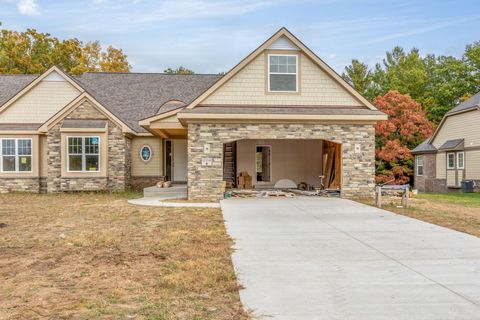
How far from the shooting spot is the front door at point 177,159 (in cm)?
2384

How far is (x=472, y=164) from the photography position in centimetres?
Result: 2630

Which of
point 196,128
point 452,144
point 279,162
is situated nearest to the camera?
point 196,128

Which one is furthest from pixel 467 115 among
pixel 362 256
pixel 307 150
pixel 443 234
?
pixel 362 256

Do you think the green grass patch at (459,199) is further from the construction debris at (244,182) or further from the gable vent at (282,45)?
the gable vent at (282,45)

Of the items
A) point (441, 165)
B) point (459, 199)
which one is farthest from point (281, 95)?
point (441, 165)

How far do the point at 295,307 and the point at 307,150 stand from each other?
17.0m

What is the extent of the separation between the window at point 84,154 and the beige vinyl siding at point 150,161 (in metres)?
2.62

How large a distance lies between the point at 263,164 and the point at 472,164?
13550 millimetres

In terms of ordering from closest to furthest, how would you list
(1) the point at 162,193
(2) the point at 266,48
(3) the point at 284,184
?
1. (2) the point at 266,48
2. (1) the point at 162,193
3. (3) the point at 284,184

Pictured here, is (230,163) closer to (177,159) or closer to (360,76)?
(177,159)

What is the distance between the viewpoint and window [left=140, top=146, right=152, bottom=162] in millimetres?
23375

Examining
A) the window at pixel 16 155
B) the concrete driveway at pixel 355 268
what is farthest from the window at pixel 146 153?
the concrete driveway at pixel 355 268

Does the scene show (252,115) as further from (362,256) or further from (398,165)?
(398,165)

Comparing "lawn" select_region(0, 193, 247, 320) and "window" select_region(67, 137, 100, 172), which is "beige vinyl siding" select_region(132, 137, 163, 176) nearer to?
"window" select_region(67, 137, 100, 172)
